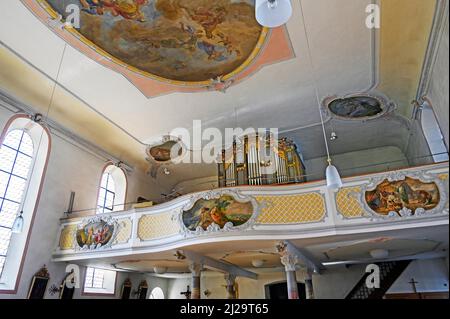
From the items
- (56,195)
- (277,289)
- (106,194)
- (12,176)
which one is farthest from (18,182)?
(277,289)

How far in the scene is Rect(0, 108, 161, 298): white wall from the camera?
8461 millimetres

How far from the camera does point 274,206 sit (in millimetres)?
7445

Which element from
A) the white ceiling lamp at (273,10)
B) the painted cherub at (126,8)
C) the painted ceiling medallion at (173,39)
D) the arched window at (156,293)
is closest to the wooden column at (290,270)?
the painted ceiling medallion at (173,39)

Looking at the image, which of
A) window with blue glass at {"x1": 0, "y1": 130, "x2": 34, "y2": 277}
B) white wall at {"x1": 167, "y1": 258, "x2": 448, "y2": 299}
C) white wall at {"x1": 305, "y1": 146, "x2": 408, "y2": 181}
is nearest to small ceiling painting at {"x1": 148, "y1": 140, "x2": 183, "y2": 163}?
window with blue glass at {"x1": 0, "y1": 130, "x2": 34, "y2": 277}

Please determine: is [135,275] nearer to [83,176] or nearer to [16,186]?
[83,176]

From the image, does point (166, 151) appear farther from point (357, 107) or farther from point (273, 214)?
point (357, 107)

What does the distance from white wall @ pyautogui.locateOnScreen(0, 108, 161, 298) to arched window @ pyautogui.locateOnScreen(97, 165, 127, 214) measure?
0.45m

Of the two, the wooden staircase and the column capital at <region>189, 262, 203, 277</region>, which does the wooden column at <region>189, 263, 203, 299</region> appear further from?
the wooden staircase

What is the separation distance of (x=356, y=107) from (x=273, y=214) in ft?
15.5
